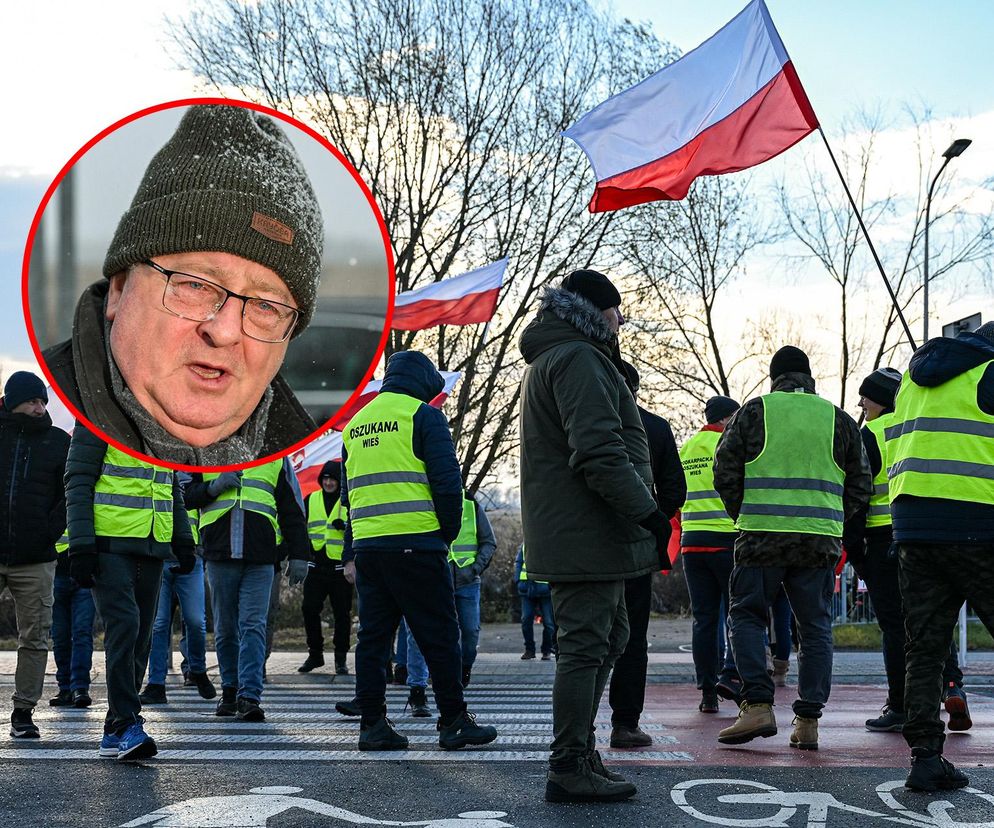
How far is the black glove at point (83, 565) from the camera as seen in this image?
19.9 feet

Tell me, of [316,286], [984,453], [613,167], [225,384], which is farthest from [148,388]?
[613,167]

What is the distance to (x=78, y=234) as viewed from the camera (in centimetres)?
125

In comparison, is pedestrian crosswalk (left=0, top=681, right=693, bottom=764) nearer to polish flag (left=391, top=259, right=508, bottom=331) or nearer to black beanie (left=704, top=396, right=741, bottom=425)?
black beanie (left=704, top=396, right=741, bottom=425)

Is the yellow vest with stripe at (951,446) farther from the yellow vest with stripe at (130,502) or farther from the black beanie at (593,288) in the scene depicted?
the yellow vest with stripe at (130,502)

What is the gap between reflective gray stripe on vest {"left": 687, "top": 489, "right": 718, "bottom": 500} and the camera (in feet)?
31.1

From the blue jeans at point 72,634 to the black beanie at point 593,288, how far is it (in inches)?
225

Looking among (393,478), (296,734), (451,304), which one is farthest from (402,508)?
(451,304)

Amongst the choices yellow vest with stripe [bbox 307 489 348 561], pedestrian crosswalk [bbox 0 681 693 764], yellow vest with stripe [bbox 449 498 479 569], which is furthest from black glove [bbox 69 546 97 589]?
yellow vest with stripe [bbox 307 489 348 561]

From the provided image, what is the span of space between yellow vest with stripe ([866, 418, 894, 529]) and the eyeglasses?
7.03 meters

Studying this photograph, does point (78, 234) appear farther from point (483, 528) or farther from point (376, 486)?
point (483, 528)

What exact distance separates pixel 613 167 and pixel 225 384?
8.42 metres

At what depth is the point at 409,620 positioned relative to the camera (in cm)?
666

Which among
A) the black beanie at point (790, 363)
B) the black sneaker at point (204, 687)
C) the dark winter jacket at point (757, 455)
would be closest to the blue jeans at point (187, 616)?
the black sneaker at point (204, 687)

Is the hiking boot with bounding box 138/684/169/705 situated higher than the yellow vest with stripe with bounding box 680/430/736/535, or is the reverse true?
the yellow vest with stripe with bounding box 680/430/736/535
